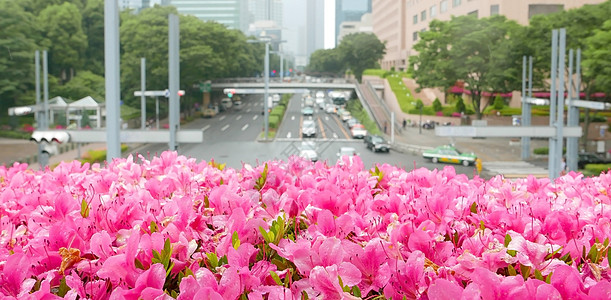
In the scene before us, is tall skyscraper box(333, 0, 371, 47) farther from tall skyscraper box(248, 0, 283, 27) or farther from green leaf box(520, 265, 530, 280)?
green leaf box(520, 265, 530, 280)

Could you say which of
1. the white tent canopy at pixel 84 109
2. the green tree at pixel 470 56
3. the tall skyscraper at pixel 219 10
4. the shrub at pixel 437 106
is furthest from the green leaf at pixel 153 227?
the tall skyscraper at pixel 219 10

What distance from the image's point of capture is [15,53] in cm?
2261

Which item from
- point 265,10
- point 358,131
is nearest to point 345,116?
point 358,131

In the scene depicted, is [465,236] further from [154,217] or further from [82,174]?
[82,174]

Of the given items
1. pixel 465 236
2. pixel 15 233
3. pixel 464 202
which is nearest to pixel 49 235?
pixel 15 233

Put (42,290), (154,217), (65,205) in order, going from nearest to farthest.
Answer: (42,290) → (154,217) → (65,205)

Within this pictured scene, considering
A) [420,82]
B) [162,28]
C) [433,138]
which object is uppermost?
[162,28]

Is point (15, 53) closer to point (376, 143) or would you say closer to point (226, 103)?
point (226, 103)

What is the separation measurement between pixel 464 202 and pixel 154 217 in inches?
40.1

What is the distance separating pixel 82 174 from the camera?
118 inches

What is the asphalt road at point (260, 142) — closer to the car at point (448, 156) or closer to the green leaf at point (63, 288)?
the car at point (448, 156)

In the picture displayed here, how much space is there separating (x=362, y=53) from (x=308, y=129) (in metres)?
8.04

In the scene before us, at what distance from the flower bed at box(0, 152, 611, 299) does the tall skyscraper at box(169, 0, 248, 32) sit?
87.8 ft

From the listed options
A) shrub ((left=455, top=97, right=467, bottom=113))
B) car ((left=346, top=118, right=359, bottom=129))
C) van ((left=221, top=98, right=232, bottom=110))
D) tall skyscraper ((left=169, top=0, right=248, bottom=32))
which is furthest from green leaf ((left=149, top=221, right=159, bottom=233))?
tall skyscraper ((left=169, top=0, right=248, bottom=32))
